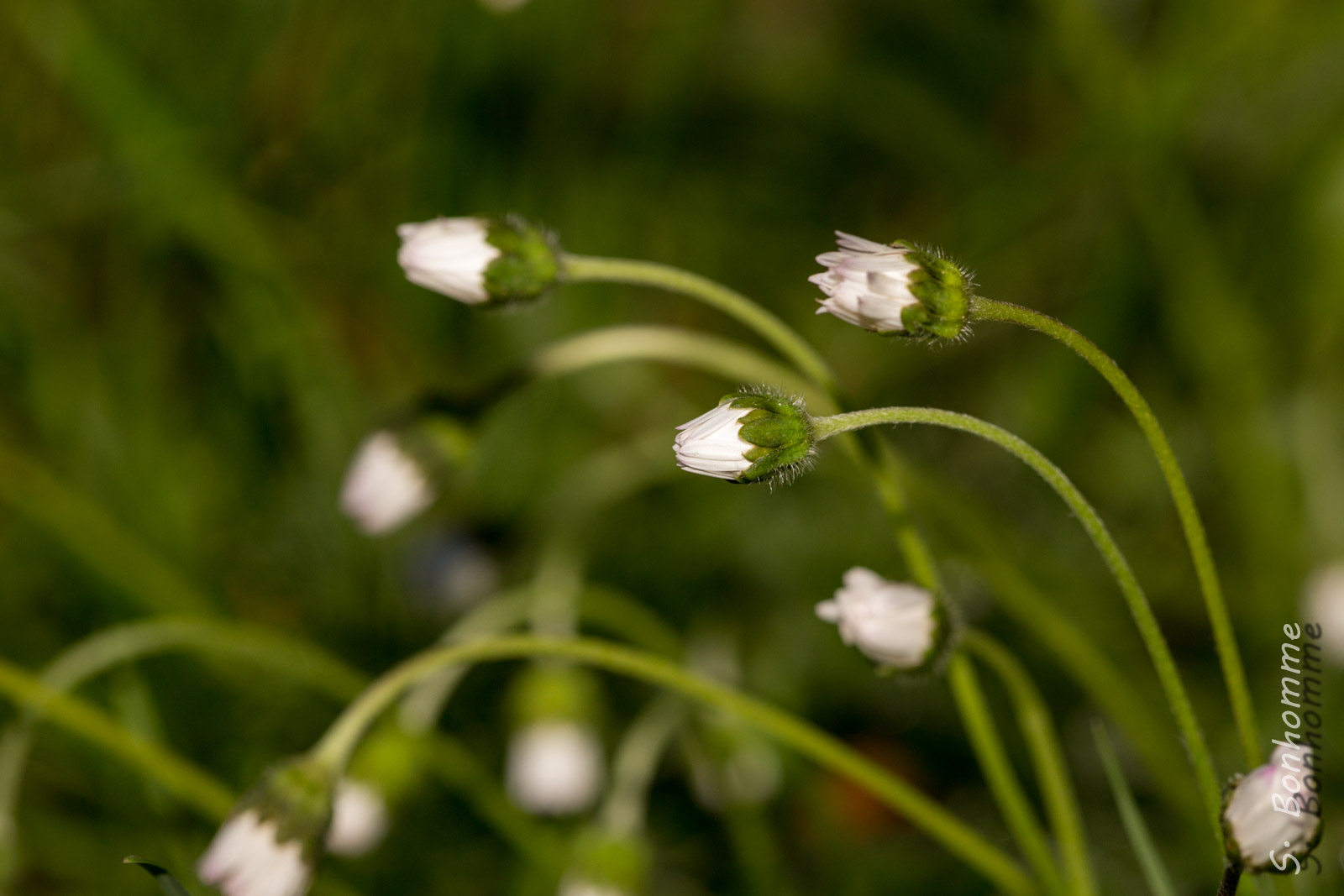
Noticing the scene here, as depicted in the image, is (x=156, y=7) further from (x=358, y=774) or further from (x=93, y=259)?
(x=358, y=774)

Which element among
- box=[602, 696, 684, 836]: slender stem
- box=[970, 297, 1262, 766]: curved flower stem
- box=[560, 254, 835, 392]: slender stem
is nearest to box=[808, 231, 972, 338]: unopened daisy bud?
box=[970, 297, 1262, 766]: curved flower stem

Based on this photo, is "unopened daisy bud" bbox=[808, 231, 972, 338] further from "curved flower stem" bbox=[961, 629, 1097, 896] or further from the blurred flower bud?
the blurred flower bud

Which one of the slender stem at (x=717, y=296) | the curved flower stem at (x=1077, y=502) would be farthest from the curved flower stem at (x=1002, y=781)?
the slender stem at (x=717, y=296)

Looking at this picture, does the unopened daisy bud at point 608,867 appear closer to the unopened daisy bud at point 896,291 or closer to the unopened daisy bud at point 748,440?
the unopened daisy bud at point 748,440

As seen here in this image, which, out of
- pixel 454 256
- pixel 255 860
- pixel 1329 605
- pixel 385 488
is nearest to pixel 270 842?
pixel 255 860

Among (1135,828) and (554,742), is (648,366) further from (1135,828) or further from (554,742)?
(1135,828)

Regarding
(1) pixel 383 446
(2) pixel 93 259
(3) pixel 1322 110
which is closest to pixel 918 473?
(1) pixel 383 446
